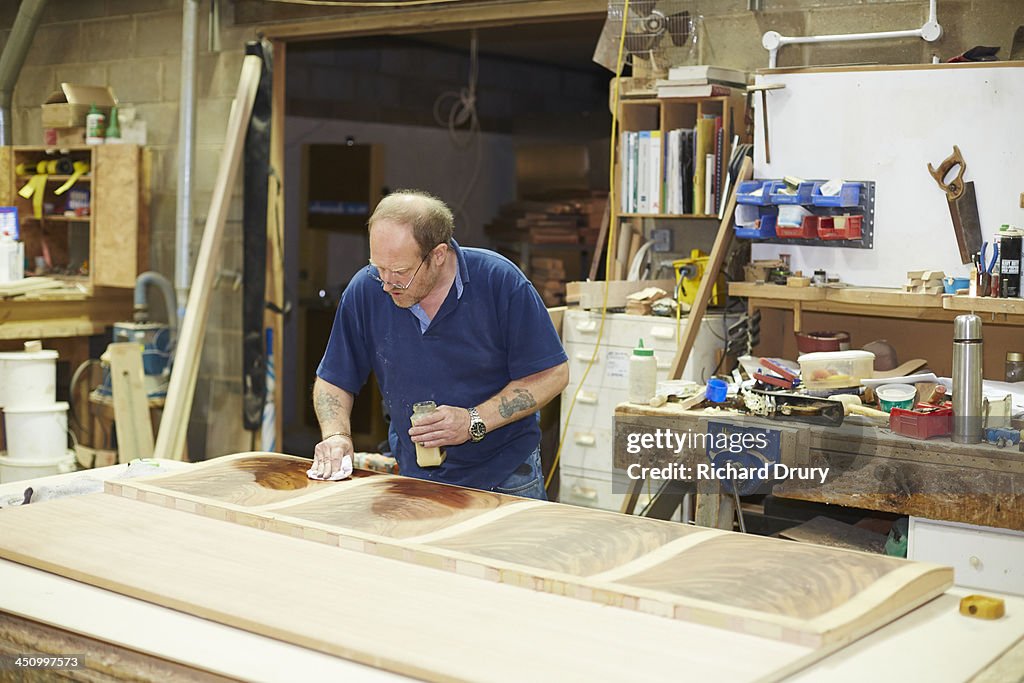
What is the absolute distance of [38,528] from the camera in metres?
2.20

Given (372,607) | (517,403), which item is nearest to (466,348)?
(517,403)

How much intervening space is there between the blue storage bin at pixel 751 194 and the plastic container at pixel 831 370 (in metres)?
0.68

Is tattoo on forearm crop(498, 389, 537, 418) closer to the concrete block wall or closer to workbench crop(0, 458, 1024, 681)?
workbench crop(0, 458, 1024, 681)

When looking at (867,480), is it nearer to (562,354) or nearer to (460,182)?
(562,354)

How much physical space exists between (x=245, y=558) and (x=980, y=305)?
8.38 feet

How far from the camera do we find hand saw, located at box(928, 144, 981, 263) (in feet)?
12.6

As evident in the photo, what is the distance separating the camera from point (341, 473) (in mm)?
2596

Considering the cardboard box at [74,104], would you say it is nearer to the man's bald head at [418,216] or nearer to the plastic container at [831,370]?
the man's bald head at [418,216]

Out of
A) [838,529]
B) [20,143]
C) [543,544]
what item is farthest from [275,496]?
[20,143]

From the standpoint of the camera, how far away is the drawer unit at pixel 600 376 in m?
4.44

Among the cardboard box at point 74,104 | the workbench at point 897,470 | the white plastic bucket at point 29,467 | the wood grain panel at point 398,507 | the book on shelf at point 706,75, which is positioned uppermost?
the cardboard box at point 74,104

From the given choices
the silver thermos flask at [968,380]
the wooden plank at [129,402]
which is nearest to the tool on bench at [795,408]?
the silver thermos flask at [968,380]

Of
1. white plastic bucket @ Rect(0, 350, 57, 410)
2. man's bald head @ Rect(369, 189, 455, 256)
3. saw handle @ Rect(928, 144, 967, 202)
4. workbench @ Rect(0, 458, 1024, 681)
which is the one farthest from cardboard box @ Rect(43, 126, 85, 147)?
workbench @ Rect(0, 458, 1024, 681)

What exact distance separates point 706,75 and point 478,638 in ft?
10.4
